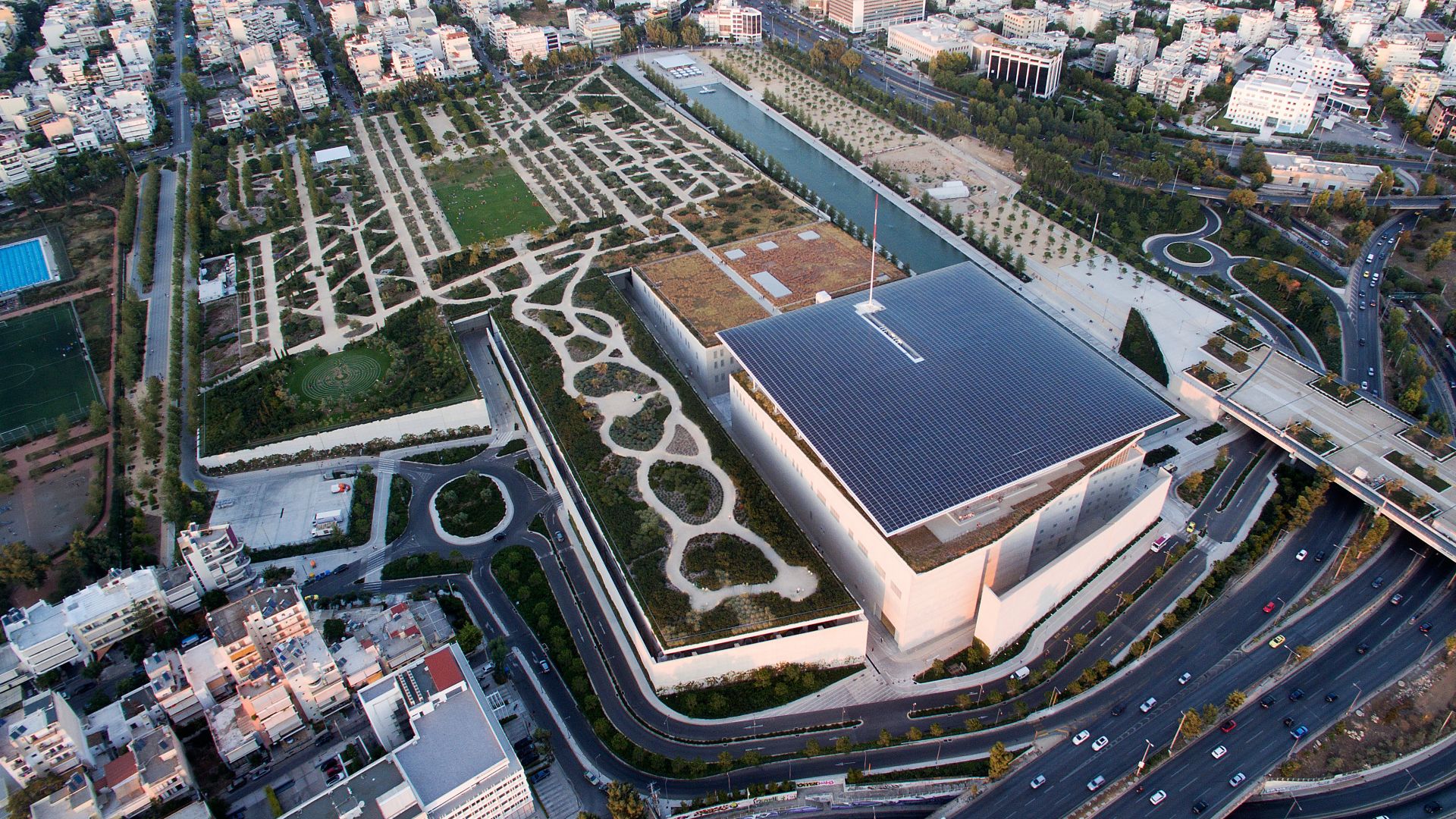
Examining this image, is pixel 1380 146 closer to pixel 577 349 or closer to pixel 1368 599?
pixel 1368 599

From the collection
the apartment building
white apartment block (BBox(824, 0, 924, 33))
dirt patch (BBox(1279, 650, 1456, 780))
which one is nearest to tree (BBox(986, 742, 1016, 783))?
dirt patch (BBox(1279, 650, 1456, 780))

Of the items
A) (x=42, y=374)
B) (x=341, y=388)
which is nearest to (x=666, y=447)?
(x=341, y=388)

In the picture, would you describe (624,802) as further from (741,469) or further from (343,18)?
(343,18)

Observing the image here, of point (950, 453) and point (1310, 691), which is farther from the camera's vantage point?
point (950, 453)

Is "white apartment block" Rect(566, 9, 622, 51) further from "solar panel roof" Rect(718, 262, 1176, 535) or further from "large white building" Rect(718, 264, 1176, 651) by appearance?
"large white building" Rect(718, 264, 1176, 651)

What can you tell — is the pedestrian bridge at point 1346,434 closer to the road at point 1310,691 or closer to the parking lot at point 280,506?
the road at point 1310,691

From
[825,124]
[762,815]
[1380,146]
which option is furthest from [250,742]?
[1380,146]
